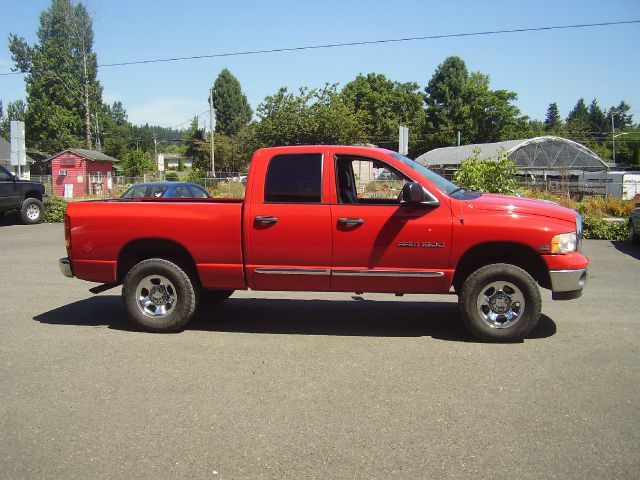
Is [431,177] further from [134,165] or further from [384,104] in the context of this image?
[384,104]

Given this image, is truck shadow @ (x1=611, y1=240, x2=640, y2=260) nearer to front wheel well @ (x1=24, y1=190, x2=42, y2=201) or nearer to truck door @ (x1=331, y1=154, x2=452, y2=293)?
truck door @ (x1=331, y1=154, x2=452, y2=293)

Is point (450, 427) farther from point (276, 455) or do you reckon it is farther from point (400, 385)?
point (276, 455)

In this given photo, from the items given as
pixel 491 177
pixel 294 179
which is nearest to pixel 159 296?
pixel 294 179

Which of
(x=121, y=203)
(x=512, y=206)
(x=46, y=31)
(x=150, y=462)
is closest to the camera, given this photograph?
(x=150, y=462)

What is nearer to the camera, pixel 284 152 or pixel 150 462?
pixel 150 462

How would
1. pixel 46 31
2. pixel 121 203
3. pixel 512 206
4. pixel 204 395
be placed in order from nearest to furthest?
pixel 204 395 < pixel 512 206 < pixel 121 203 < pixel 46 31

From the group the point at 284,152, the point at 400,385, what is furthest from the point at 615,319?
the point at 284,152

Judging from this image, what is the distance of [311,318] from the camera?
733cm

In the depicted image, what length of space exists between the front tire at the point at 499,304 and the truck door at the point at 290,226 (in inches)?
60.1

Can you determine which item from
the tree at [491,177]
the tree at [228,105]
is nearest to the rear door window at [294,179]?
the tree at [491,177]

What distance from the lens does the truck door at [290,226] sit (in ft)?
20.4

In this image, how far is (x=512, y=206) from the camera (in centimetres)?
614

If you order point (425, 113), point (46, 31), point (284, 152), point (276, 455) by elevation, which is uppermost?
point (46, 31)

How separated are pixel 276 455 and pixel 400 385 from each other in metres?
1.54
